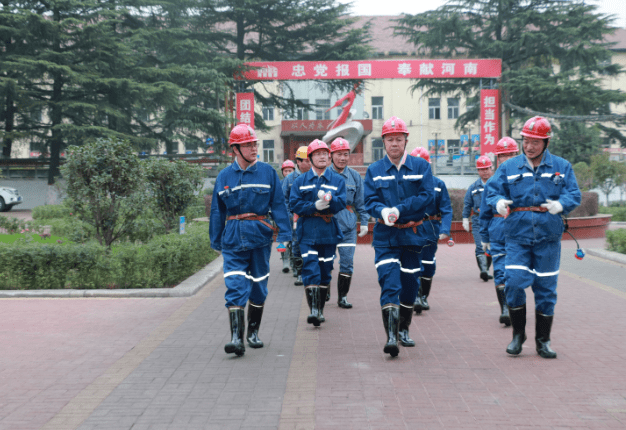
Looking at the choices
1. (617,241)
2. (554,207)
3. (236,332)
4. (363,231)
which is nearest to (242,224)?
(236,332)

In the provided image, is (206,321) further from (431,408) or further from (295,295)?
(431,408)

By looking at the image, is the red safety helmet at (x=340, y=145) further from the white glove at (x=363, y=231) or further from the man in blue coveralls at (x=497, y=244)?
the man in blue coveralls at (x=497, y=244)

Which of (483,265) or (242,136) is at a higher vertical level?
(242,136)

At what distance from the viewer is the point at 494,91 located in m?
28.4

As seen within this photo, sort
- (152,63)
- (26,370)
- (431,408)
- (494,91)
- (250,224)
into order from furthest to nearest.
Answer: (152,63) < (494,91) < (250,224) < (26,370) < (431,408)

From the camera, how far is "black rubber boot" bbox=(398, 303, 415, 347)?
5.49 meters

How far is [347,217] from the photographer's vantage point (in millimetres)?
7371

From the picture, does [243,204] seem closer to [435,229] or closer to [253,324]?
[253,324]

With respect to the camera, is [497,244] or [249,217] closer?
[249,217]

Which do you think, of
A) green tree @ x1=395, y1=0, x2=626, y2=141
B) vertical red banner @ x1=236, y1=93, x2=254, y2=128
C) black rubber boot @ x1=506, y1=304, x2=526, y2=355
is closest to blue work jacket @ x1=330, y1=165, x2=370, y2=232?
black rubber boot @ x1=506, y1=304, x2=526, y2=355

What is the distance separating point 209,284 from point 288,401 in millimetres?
5573

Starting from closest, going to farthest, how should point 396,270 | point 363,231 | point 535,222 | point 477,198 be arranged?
1. point 535,222
2. point 396,270
3. point 363,231
4. point 477,198

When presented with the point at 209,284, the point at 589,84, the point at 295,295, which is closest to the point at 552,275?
the point at 295,295

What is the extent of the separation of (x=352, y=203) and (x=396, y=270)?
2.53 meters
